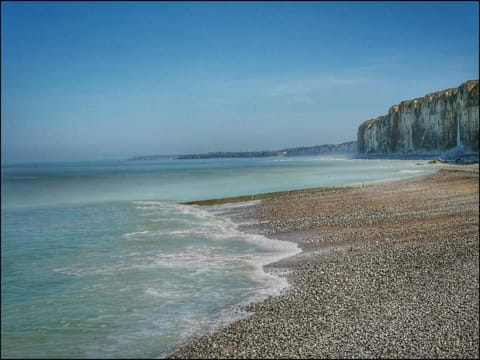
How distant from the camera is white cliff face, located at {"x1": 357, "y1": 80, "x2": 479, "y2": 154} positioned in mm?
90062

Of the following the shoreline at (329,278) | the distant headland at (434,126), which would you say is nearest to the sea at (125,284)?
the shoreline at (329,278)

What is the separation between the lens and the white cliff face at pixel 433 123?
90062 millimetres

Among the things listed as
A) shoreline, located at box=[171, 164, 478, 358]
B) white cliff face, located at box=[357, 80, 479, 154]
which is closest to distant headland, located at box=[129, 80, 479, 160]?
white cliff face, located at box=[357, 80, 479, 154]

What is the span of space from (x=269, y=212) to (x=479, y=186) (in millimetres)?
17525

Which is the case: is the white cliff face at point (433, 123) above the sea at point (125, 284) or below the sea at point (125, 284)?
above

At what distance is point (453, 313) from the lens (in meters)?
8.66

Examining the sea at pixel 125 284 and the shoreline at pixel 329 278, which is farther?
the sea at pixel 125 284

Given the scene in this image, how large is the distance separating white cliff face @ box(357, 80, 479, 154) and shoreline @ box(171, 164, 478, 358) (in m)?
74.1

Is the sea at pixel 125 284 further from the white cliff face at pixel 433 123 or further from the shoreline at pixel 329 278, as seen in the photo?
the white cliff face at pixel 433 123

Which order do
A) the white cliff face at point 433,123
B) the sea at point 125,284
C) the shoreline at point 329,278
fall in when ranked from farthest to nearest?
1. the white cliff face at point 433,123
2. the sea at point 125,284
3. the shoreline at point 329,278

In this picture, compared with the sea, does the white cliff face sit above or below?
above

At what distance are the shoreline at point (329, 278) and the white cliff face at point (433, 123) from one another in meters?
74.1

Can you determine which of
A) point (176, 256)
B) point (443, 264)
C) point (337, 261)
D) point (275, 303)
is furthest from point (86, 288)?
point (443, 264)

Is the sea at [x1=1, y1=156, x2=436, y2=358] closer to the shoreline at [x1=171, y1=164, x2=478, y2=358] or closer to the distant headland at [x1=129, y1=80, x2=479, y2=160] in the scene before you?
the shoreline at [x1=171, y1=164, x2=478, y2=358]
